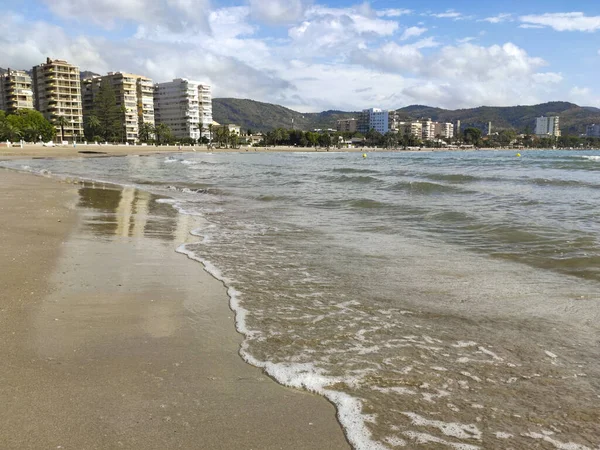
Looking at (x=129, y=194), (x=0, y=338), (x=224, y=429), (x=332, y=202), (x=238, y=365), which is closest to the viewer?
(x=224, y=429)

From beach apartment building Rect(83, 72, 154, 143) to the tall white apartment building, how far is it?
41.8ft

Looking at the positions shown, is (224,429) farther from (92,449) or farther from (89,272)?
(89,272)

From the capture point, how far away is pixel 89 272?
5258 millimetres

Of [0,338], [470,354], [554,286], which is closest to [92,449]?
[0,338]

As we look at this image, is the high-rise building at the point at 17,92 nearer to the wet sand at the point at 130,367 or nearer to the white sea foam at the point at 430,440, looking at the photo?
the wet sand at the point at 130,367

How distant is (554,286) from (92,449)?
Result: 16.1ft

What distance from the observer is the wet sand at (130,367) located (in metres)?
2.29

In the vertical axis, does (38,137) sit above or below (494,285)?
above

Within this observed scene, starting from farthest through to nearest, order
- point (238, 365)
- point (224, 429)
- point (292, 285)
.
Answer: point (292, 285) → point (238, 365) → point (224, 429)

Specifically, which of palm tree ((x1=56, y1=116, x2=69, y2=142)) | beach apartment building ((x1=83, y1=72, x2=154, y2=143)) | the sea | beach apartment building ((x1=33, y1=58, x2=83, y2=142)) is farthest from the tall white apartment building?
the sea

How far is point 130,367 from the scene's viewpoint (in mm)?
2967

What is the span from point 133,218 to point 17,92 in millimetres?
144448

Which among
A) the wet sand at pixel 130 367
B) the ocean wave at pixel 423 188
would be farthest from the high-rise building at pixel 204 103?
the wet sand at pixel 130 367

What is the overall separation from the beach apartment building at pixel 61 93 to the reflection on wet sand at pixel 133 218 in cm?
12400
